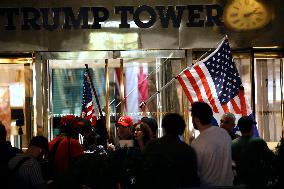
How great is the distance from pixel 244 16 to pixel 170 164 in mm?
7825

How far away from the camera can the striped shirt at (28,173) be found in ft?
28.5

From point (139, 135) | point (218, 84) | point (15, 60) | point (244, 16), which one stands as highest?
point (244, 16)

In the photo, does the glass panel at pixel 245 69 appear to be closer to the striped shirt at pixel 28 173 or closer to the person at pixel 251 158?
the person at pixel 251 158

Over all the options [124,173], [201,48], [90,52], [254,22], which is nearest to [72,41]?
[90,52]

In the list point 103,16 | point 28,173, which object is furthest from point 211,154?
point 103,16

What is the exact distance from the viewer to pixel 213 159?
876 centimetres

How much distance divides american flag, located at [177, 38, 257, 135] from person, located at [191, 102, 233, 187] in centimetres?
333

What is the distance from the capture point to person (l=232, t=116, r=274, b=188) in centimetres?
914

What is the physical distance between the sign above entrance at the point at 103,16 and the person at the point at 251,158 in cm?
503

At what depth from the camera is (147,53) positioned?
15531mm

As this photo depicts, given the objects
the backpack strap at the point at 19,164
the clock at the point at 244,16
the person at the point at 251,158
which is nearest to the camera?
the backpack strap at the point at 19,164

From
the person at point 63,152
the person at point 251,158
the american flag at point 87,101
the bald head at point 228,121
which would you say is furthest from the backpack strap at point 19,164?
the american flag at point 87,101

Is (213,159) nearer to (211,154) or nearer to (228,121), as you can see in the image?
(211,154)

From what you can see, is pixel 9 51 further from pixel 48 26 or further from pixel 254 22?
pixel 254 22
